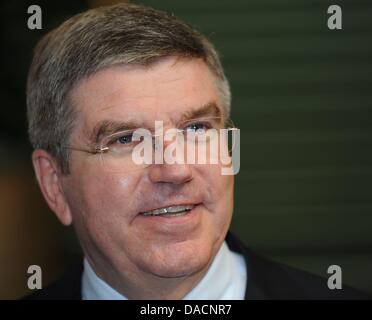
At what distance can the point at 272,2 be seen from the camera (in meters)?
2.80

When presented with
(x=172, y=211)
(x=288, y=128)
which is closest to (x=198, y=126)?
(x=172, y=211)

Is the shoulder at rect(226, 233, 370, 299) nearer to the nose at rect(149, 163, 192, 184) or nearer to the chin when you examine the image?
the chin

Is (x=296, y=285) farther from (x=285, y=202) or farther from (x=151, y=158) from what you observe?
(x=285, y=202)

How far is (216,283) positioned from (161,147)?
0.49 m

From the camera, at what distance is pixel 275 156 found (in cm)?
284

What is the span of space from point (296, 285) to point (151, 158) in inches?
26.2

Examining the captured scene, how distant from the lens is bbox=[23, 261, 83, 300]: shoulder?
212 centimetres
